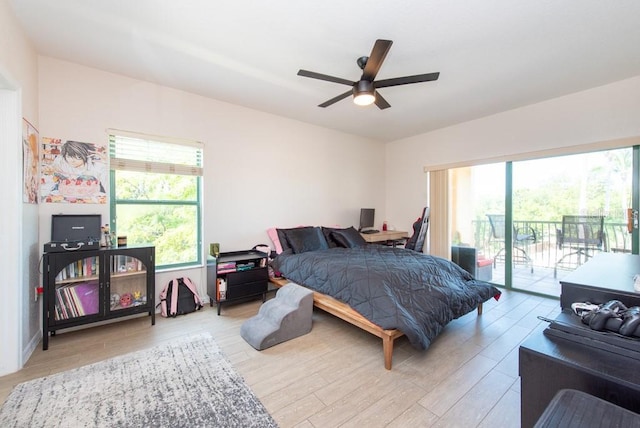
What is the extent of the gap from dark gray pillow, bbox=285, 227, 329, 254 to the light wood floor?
1034 millimetres

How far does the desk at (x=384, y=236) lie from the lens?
4793 millimetres

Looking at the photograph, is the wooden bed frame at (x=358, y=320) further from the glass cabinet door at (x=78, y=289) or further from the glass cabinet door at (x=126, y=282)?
the glass cabinet door at (x=78, y=289)

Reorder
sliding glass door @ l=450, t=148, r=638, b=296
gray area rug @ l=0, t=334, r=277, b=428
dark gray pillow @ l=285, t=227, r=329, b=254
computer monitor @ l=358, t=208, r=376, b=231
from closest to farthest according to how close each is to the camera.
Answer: gray area rug @ l=0, t=334, r=277, b=428 < sliding glass door @ l=450, t=148, r=638, b=296 < dark gray pillow @ l=285, t=227, r=329, b=254 < computer monitor @ l=358, t=208, r=376, b=231

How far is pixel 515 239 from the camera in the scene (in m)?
4.13

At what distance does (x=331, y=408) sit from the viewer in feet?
5.54

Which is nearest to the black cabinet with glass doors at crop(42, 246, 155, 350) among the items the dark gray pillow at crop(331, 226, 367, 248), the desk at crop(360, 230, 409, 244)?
the dark gray pillow at crop(331, 226, 367, 248)

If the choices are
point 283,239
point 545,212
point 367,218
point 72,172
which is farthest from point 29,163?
point 545,212

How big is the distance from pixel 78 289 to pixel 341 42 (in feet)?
11.0

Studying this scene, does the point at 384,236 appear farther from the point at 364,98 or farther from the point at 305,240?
the point at 364,98

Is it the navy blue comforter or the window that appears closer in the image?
the navy blue comforter

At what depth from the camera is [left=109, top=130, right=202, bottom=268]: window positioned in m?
3.01

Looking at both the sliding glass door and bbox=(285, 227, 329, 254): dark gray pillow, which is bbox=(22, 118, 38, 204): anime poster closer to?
bbox=(285, 227, 329, 254): dark gray pillow

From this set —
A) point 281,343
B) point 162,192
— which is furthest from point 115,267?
point 281,343

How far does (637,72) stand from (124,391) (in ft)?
18.4
